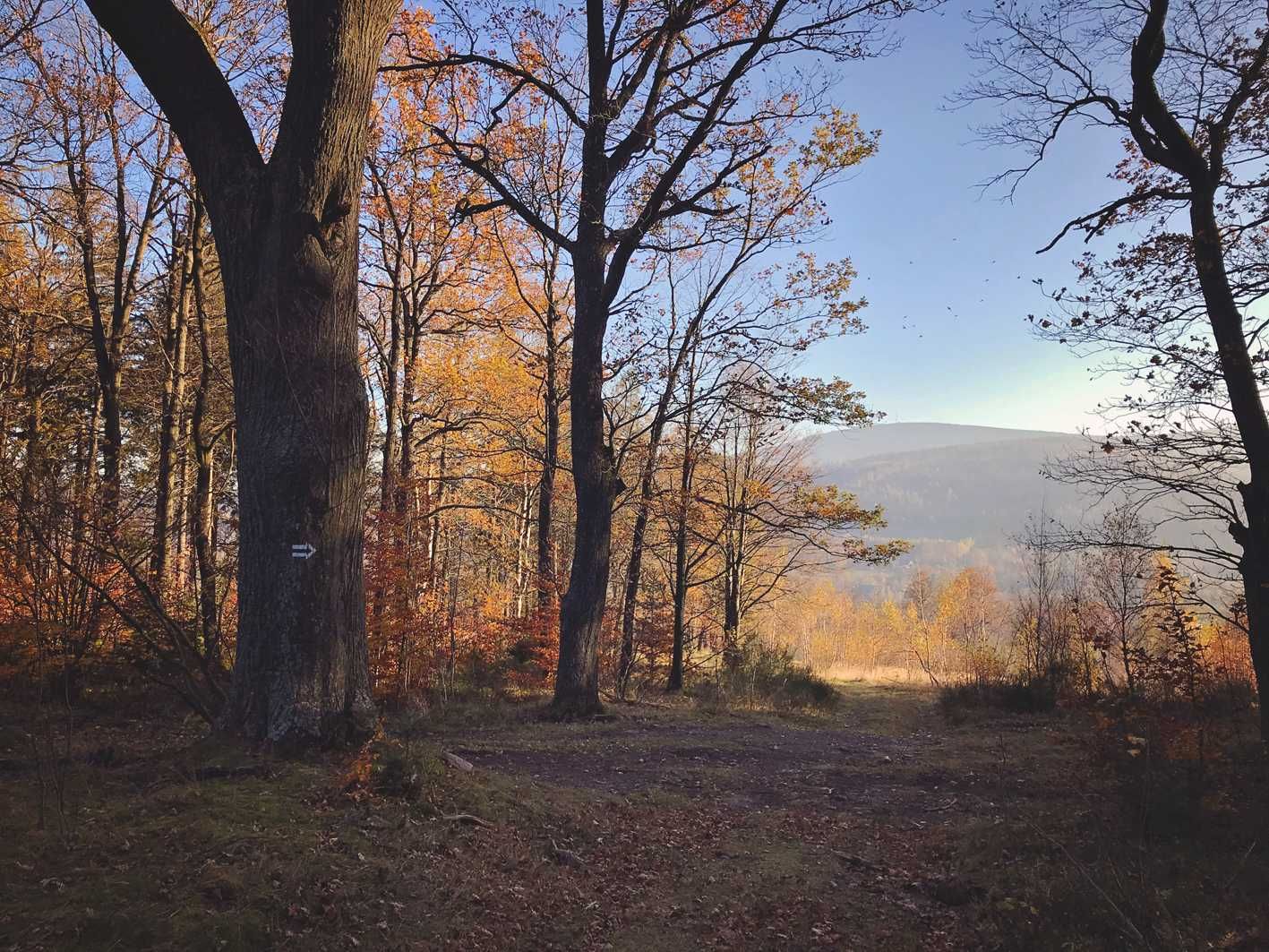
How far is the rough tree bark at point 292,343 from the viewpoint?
4.43 meters

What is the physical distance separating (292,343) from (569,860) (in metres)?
3.95

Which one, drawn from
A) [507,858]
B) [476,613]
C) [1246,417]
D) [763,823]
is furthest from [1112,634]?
[476,613]

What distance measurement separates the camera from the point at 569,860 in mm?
4375

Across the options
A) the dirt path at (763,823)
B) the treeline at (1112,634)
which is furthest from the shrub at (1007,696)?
the dirt path at (763,823)

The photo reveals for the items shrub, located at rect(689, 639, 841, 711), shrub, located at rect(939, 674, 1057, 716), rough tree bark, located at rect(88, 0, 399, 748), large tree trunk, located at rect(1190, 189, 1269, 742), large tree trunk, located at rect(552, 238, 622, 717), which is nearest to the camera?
rough tree bark, located at rect(88, 0, 399, 748)

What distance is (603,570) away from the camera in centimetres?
984

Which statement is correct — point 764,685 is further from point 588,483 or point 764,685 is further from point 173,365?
point 173,365

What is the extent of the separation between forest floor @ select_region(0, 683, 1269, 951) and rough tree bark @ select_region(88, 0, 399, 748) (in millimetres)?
593

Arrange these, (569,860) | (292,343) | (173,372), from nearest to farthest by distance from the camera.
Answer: (569,860) < (292,343) < (173,372)

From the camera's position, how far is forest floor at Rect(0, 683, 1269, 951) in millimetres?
2848

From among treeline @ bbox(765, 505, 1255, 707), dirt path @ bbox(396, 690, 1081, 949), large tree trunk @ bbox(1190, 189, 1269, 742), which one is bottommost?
dirt path @ bbox(396, 690, 1081, 949)

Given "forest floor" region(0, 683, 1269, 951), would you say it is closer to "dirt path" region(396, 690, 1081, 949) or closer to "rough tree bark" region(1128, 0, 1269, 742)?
"dirt path" region(396, 690, 1081, 949)

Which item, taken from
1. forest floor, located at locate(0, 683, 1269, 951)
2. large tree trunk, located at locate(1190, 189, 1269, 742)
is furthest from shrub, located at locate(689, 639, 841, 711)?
large tree trunk, located at locate(1190, 189, 1269, 742)

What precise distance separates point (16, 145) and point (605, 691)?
12.8 meters
